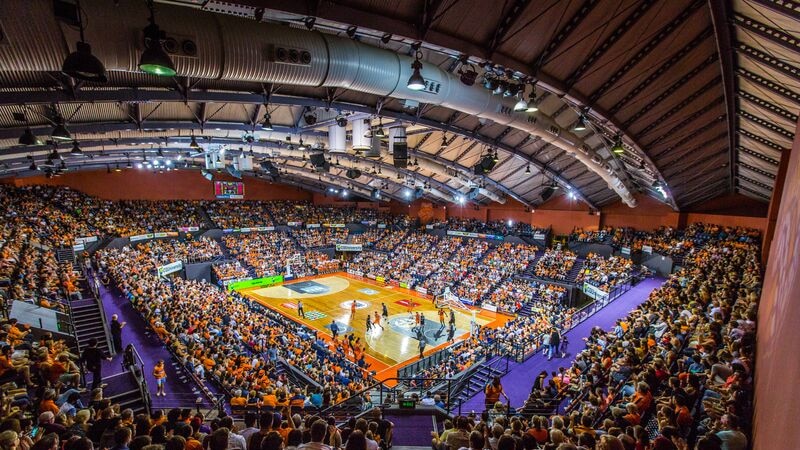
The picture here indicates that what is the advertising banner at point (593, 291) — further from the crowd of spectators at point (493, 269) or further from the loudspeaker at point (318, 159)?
the loudspeaker at point (318, 159)

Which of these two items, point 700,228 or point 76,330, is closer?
point 76,330

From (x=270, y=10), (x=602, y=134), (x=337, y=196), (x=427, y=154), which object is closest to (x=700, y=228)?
(x=602, y=134)

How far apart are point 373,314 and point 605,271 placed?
15.9 m

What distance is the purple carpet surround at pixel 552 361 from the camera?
11.3 metres

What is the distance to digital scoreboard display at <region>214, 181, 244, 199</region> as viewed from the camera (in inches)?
1558

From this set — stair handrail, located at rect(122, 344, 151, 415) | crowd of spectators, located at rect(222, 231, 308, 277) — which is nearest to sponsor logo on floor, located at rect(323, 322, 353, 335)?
stair handrail, located at rect(122, 344, 151, 415)

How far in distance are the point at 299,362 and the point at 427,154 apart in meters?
14.6

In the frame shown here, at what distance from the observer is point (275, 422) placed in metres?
4.83

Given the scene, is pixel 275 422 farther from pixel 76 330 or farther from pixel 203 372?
pixel 76 330

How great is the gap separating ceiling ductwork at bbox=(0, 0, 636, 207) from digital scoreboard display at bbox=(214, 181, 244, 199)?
36.5 meters

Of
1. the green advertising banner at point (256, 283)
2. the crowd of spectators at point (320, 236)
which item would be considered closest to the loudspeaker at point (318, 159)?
the green advertising banner at point (256, 283)

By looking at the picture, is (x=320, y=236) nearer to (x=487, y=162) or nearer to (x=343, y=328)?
(x=343, y=328)

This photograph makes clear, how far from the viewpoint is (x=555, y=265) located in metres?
27.7

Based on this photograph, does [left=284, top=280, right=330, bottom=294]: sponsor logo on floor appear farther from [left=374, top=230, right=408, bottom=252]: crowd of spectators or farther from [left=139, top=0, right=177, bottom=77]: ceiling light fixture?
[left=139, top=0, right=177, bottom=77]: ceiling light fixture
